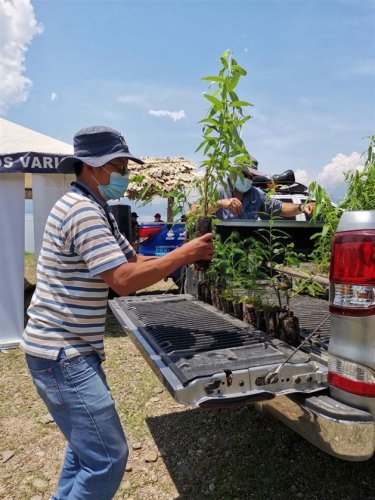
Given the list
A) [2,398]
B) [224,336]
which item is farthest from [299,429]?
[2,398]

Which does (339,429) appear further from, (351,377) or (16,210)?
(16,210)

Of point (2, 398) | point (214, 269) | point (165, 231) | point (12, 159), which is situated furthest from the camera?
point (165, 231)

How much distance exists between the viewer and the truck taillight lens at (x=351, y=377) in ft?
5.41

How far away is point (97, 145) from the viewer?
1935 mm

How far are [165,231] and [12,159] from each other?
11.2 feet

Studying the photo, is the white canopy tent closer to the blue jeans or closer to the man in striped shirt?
the man in striped shirt

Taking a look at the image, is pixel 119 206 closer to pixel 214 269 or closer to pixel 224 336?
pixel 214 269

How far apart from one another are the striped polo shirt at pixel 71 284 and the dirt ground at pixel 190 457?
1.33 meters

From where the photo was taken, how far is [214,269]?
3.00 m

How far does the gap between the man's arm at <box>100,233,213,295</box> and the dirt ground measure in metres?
→ 1.54

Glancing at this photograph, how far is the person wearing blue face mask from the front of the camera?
3.58 meters

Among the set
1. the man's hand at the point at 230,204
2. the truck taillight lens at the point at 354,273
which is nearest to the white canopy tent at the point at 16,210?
the man's hand at the point at 230,204

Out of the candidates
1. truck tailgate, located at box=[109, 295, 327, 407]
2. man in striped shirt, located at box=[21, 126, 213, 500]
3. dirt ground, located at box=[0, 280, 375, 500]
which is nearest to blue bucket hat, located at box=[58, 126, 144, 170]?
man in striped shirt, located at box=[21, 126, 213, 500]

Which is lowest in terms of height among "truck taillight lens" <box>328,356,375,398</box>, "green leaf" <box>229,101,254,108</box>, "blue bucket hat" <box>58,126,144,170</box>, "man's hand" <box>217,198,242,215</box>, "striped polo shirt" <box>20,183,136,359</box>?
"truck taillight lens" <box>328,356,375,398</box>
